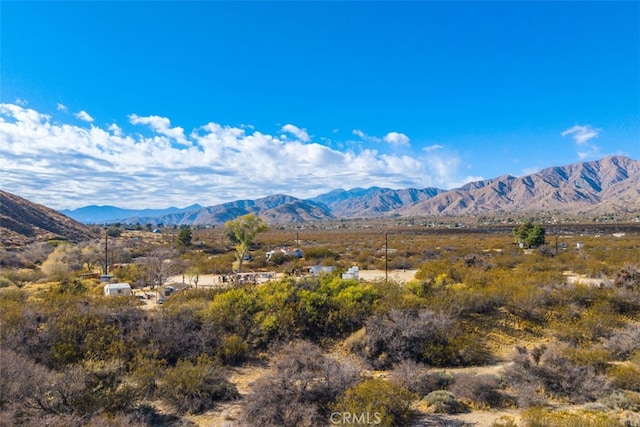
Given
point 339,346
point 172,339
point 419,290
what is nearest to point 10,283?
point 172,339

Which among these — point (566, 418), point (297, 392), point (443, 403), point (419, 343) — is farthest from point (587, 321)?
point (297, 392)

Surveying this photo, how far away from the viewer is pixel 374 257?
38.2m

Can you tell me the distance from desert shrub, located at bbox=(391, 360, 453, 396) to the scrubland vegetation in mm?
57

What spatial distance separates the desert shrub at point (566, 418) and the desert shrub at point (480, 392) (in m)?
0.86

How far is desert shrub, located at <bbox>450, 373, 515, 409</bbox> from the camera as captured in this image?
9.88m

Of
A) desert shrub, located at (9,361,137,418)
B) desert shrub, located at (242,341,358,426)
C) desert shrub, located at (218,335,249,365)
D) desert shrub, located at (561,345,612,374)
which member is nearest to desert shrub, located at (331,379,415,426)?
desert shrub, located at (242,341,358,426)

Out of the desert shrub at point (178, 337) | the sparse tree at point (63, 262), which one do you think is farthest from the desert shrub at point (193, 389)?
the sparse tree at point (63, 262)

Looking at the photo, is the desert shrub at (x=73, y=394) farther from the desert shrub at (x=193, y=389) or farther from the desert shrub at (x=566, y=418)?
the desert shrub at (x=566, y=418)

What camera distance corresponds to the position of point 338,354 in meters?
13.6

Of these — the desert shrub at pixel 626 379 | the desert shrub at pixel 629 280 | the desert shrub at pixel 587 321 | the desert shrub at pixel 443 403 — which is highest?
the desert shrub at pixel 629 280

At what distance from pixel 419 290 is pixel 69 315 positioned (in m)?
14.0

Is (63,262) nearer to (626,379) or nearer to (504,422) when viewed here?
(504,422)

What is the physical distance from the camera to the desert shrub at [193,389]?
975 cm

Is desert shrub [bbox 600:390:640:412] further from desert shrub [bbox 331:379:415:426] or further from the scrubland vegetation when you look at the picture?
desert shrub [bbox 331:379:415:426]
